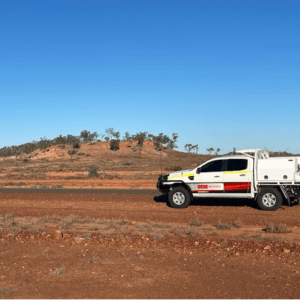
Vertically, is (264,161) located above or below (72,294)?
above

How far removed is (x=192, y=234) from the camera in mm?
A: 10875

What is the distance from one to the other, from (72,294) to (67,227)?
246 inches

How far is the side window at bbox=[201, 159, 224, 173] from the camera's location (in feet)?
52.3

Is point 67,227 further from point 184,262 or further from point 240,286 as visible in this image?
point 240,286

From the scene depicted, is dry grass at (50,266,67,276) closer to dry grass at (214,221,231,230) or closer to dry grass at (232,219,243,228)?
dry grass at (214,221,231,230)

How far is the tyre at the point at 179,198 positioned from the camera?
1620 centimetres

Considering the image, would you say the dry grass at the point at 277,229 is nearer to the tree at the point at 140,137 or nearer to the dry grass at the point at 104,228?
the dry grass at the point at 104,228

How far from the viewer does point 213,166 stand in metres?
16.1

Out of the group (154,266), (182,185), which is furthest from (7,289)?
(182,185)

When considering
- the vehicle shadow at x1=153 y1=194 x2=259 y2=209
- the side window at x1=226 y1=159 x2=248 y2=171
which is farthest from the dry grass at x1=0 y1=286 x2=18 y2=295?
the vehicle shadow at x1=153 y1=194 x2=259 y2=209

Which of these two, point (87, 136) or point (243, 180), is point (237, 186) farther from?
point (87, 136)

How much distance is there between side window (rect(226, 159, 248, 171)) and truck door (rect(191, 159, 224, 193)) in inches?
11.9

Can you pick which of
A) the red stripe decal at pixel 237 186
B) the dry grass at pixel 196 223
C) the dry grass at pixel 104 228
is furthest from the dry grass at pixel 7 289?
the red stripe decal at pixel 237 186

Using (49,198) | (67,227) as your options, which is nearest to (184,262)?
(67,227)
